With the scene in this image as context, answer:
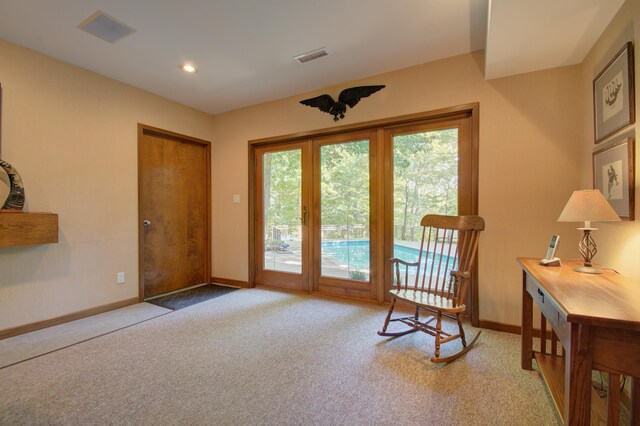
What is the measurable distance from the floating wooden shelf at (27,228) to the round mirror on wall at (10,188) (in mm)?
74

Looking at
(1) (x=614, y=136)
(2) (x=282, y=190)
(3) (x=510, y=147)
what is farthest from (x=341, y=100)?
(1) (x=614, y=136)

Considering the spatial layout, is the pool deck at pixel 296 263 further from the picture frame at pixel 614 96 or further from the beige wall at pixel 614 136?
the picture frame at pixel 614 96

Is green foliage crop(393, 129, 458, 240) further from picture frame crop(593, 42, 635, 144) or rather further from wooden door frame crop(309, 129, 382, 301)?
picture frame crop(593, 42, 635, 144)

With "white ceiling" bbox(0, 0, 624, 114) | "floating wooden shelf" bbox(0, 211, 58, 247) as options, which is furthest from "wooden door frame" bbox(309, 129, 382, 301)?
"floating wooden shelf" bbox(0, 211, 58, 247)

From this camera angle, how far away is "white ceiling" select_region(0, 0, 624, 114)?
6.33 feet

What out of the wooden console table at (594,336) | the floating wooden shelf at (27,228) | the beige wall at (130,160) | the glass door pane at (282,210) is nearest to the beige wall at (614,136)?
the beige wall at (130,160)

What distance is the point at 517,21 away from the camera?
5.99 ft

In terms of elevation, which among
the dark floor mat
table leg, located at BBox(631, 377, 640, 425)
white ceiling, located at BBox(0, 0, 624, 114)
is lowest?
the dark floor mat

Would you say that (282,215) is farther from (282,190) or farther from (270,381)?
(270,381)

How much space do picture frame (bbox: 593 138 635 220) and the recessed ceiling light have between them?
3467mm

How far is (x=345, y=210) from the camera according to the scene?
132 inches

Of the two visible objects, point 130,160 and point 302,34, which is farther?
point 130,160

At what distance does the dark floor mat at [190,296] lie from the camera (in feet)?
10.7

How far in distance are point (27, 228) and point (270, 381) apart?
2358 millimetres
